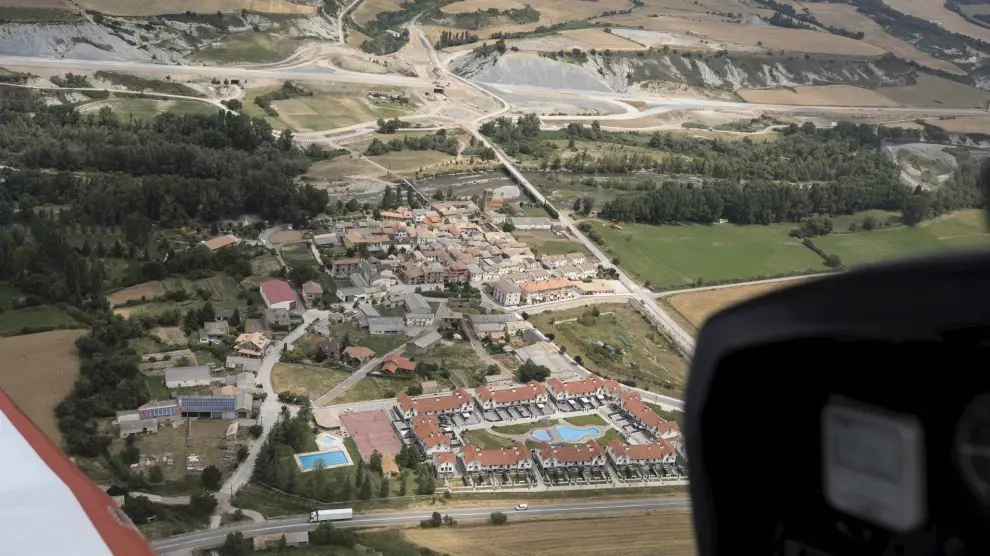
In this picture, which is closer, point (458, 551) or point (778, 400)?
point (778, 400)

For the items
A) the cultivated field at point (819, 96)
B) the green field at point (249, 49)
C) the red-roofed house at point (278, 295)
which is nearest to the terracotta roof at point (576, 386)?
the red-roofed house at point (278, 295)

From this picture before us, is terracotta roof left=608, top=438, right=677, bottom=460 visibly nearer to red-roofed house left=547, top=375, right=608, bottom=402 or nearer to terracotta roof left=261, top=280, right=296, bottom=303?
red-roofed house left=547, top=375, right=608, bottom=402

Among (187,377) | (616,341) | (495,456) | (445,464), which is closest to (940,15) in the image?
(616,341)

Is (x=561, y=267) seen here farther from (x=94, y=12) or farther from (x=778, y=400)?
(x=94, y=12)

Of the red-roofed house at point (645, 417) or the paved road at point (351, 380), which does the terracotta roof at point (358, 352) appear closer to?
the paved road at point (351, 380)

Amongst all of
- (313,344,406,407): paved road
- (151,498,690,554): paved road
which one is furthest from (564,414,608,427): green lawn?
(313,344,406,407): paved road

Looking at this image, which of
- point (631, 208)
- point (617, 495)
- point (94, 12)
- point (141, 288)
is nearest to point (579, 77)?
point (631, 208)
